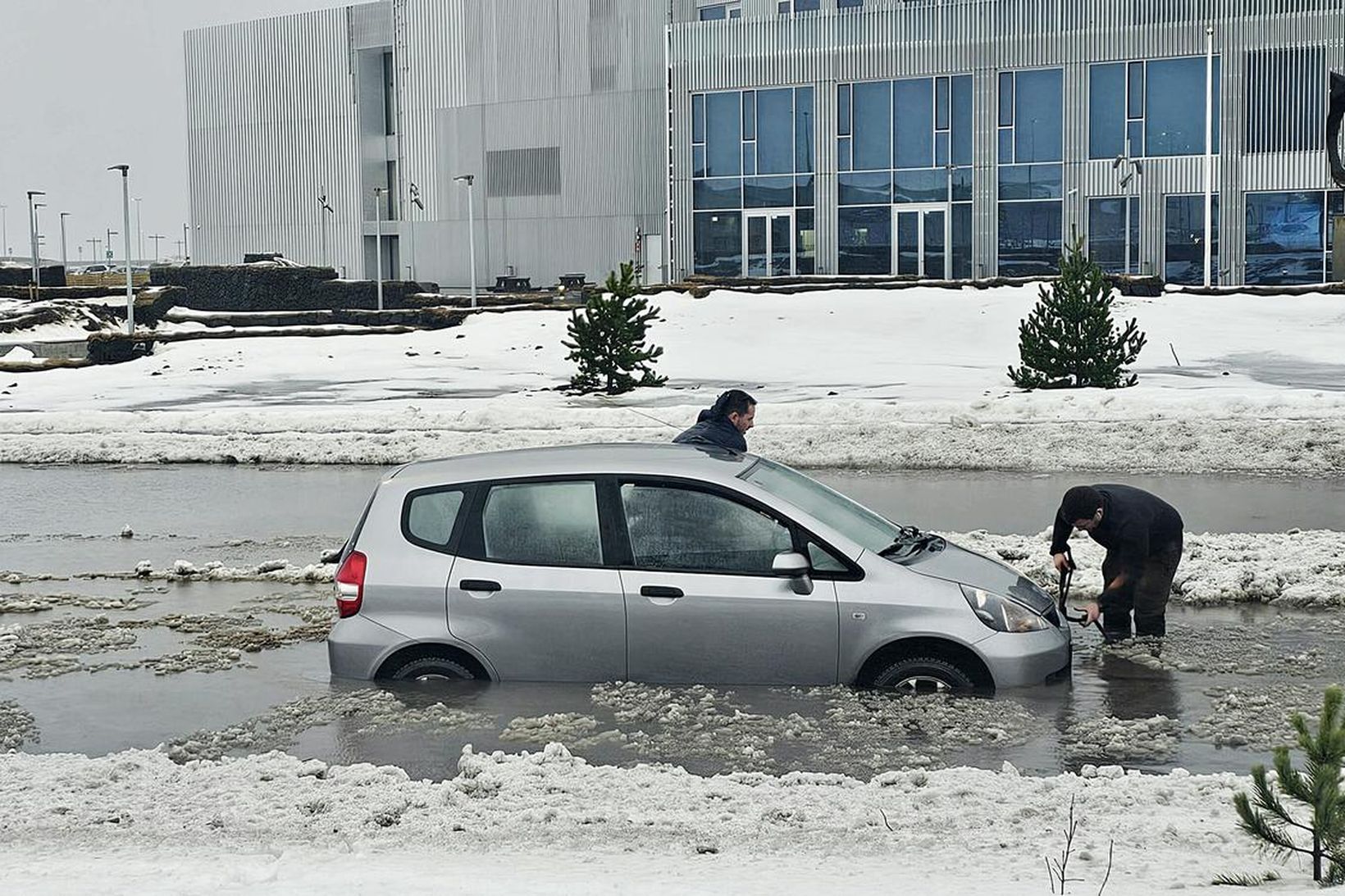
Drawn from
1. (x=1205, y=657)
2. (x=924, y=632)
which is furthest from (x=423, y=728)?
(x=1205, y=657)

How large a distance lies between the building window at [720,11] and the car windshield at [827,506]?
198ft

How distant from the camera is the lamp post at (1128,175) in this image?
54156mm

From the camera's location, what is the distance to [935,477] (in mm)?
19453

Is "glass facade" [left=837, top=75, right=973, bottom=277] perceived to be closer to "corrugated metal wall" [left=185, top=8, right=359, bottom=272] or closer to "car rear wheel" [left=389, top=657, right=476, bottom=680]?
"corrugated metal wall" [left=185, top=8, right=359, bottom=272]

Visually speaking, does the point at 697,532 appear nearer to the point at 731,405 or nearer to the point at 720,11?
the point at 731,405

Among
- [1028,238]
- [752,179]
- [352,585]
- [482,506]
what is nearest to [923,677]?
[482,506]

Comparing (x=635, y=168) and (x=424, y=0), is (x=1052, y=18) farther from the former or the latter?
(x=424, y=0)

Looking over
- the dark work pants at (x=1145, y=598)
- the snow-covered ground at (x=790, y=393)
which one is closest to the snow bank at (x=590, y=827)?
the dark work pants at (x=1145, y=598)

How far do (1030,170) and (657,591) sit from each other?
5022cm

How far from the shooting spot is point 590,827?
679 centimetres

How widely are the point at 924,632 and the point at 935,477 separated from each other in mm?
10874

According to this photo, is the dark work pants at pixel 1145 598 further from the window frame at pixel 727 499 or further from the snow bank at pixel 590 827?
the snow bank at pixel 590 827

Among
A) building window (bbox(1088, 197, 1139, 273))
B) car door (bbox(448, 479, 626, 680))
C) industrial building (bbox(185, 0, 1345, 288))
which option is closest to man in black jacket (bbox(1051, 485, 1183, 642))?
car door (bbox(448, 479, 626, 680))

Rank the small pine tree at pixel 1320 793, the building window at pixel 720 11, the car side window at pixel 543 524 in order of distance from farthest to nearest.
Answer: the building window at pixel 720 11 < the car side window at pixel 543 524 < the small pine tree at pixel 1320 793
